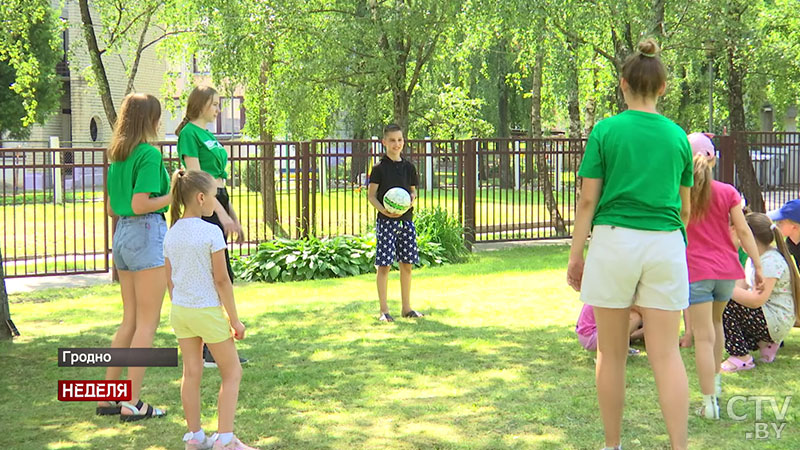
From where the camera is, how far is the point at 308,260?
1320 centimetres

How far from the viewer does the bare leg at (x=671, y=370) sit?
432 cm

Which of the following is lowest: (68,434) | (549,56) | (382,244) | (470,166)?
(68,434)

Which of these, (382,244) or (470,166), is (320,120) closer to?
(470,166)

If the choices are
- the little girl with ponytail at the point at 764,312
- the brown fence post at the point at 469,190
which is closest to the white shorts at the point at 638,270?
the little girl with ponytail at the point at 764,312

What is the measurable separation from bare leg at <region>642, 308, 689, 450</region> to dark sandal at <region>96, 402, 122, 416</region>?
335 cm

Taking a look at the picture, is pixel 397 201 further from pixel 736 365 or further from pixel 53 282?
pixel 53 282

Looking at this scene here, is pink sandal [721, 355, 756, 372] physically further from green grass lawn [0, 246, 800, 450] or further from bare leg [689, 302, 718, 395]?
bare leg [689, 302, 718, 395]

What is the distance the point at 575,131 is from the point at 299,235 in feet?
33.0

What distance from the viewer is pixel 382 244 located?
874cm

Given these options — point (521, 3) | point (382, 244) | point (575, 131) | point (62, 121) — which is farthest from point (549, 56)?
point (62, 121)

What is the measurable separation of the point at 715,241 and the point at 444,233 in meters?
9.14

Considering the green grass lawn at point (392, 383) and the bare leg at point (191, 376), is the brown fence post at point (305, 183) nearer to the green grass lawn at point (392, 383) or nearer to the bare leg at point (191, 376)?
the green grass lawn at point (392, 383)

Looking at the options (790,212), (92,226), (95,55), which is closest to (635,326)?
(790,212)
